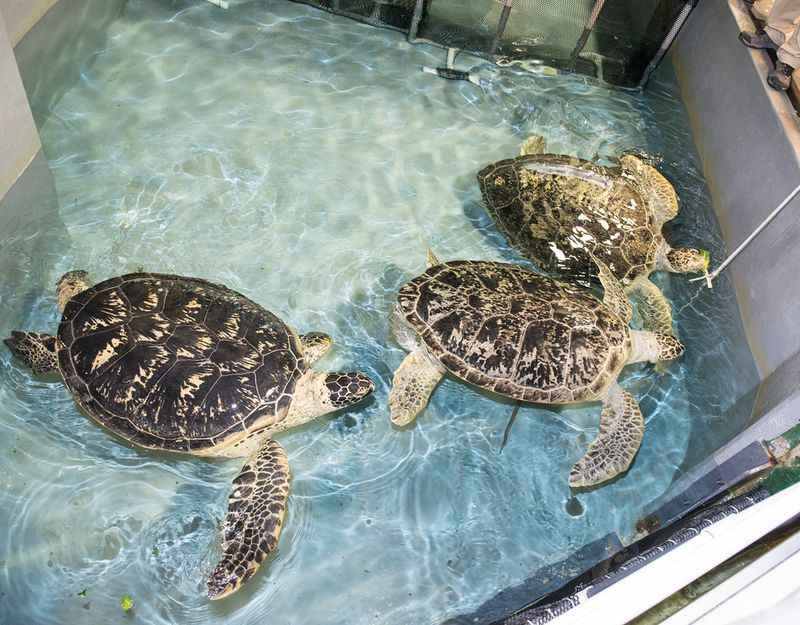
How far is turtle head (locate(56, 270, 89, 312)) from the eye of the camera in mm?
3867

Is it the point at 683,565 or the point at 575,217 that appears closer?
the point at 683,565

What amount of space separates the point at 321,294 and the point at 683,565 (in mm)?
2734

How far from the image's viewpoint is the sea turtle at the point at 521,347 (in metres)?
3.65

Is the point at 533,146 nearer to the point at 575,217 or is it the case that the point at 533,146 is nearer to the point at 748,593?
the point at 575,217

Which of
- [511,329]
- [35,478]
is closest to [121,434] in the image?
[35,478]

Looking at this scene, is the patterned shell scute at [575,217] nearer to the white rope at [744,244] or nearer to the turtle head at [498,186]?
the turtle head at [498,186]

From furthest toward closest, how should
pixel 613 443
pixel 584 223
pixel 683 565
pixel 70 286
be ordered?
1. pixel 584 223
2. pixel 70 286
3. pixel 613 443
4. pixel 683 565

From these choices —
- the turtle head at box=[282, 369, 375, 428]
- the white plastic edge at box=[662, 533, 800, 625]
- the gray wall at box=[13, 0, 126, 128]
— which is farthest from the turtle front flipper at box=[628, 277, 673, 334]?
the gray wall at box=[13, 0, 126, 128]

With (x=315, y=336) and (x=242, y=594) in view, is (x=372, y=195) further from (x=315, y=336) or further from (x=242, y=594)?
(x=242, y=594)

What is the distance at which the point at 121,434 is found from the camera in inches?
132

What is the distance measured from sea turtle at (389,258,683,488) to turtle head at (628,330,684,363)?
0.38 ft

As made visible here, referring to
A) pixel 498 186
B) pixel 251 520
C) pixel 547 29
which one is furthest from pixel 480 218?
pixel 251 520

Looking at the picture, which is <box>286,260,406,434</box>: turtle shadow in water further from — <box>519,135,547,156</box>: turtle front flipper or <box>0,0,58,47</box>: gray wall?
<box>0,0,58,47</box>: gray wall

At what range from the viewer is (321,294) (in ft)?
14.4
